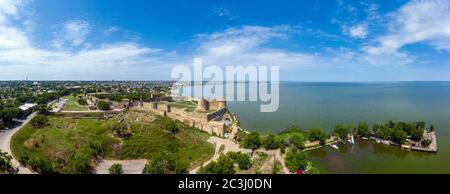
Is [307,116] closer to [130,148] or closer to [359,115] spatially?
[359,115]

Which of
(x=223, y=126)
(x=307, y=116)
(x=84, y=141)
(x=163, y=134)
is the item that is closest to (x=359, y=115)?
(x=307, y=116)

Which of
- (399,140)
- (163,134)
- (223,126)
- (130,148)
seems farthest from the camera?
(223,126)

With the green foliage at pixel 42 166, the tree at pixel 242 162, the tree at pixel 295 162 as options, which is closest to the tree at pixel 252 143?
the tree at pixel 295 162

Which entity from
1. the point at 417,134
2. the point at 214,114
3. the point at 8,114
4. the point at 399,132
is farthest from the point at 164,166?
the point at 8,114

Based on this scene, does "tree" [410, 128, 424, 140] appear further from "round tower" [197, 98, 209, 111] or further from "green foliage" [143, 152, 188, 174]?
"round tower" [197, 98, 209, 111]

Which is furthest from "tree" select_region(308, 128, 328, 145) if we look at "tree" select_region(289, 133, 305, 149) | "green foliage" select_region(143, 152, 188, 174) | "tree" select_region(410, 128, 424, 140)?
"green foliage" select_region(143, 152, 188, 174)
